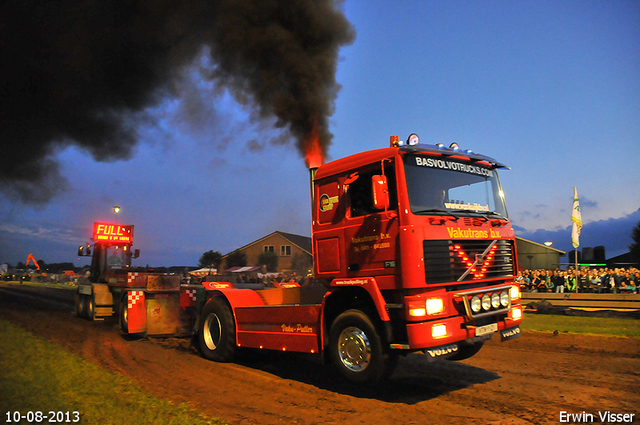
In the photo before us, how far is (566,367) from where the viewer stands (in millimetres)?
6453

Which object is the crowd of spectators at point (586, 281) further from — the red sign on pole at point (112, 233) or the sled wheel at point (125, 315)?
the red sign on pole at point (112, 233)

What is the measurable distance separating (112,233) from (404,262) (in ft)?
44.6

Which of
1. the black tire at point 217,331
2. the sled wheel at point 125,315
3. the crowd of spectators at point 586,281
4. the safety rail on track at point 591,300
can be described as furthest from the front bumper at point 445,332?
the crowd of spectators at point 586,281

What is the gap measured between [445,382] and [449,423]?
5.29 feet

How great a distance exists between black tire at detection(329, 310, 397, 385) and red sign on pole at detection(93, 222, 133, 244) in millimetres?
12537

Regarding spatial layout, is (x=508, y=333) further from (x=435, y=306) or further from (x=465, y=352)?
(x=435, y=306)

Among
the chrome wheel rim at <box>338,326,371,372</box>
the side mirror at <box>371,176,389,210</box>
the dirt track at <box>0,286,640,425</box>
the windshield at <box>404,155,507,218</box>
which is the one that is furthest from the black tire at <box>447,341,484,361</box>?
the side mirror at <box>371,176,389,210</box>

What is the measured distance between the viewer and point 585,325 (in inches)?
437

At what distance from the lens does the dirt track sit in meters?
4.57

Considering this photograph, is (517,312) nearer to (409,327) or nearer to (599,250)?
(409,327)

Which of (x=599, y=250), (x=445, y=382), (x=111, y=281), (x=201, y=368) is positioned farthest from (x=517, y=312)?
(x=599, y=250)

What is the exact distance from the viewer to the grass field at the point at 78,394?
14.2ft

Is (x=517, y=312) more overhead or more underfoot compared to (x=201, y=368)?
more overhead

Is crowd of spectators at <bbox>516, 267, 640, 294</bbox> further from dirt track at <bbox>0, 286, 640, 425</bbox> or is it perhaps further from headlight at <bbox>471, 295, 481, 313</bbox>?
headlight at <bbox>471, 295, 481, 313</bbox>
